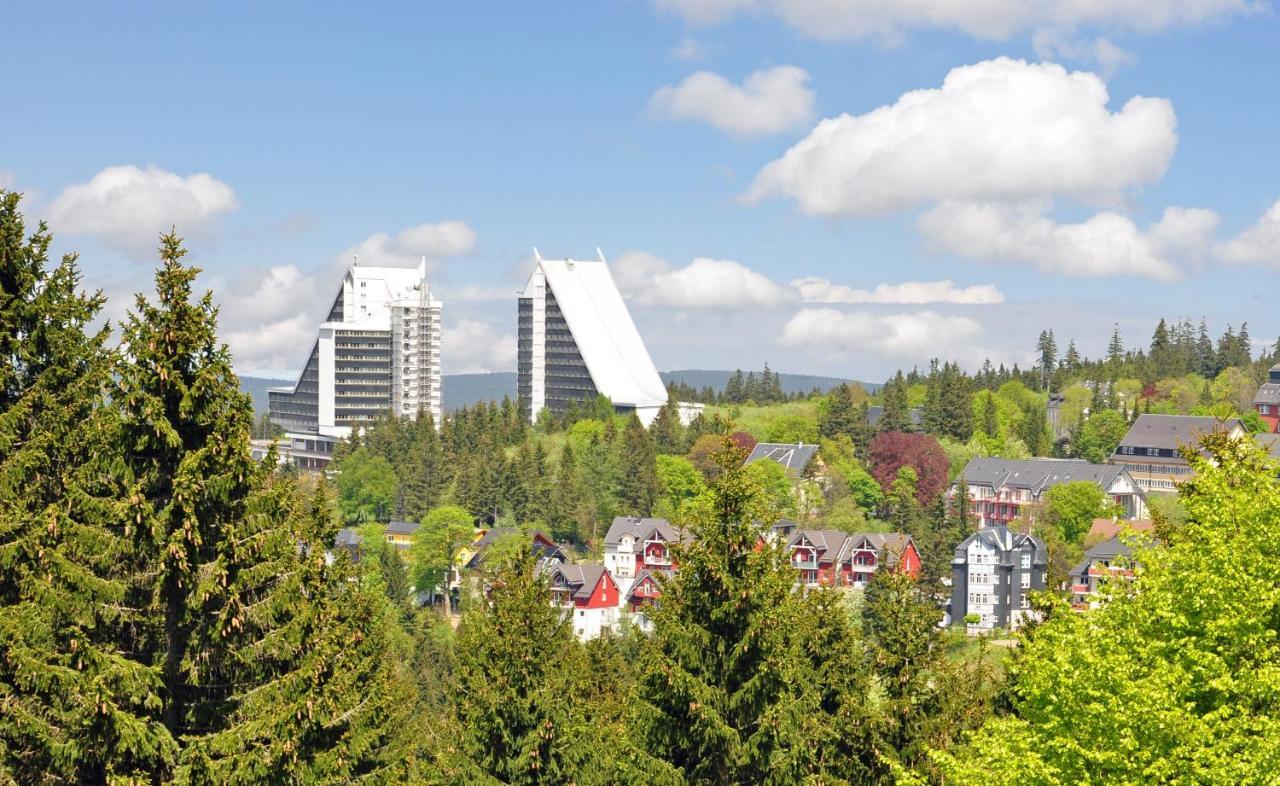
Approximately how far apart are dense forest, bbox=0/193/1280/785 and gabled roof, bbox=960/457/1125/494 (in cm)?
7770

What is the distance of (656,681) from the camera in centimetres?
2236

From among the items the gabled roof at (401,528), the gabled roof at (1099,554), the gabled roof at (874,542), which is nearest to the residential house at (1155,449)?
the gabled roof at (1099,554)

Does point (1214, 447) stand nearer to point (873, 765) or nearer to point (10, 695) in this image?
point (873, 765)

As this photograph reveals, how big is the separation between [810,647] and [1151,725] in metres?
9.37

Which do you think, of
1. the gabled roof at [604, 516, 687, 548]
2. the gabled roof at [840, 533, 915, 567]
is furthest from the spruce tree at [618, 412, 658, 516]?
the gabled roof at [840, 533, 915, 567]

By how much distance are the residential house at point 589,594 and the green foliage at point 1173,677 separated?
68300 millimetres

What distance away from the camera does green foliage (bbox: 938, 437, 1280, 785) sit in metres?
18.3

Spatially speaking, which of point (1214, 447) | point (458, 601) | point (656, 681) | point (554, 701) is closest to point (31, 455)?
point (656, 681)

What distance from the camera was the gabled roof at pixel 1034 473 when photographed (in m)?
111

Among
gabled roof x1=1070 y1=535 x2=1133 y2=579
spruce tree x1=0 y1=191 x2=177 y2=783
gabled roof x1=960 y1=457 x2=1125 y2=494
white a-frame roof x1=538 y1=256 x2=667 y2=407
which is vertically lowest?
gabled roof x1=1070 y1=535 x2=1133 y2=579

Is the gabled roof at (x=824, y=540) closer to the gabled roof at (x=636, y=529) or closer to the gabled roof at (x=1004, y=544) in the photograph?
the gabled roof at (x=1004, y=544)

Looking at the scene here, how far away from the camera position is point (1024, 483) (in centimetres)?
11294

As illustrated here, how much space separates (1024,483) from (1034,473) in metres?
1.44

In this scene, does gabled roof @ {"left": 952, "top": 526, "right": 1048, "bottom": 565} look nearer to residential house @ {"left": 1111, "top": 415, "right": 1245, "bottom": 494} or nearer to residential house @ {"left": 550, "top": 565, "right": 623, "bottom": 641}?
residential house @ {"left": 550, "top": 565, "right": 623, "bottom": 641}
